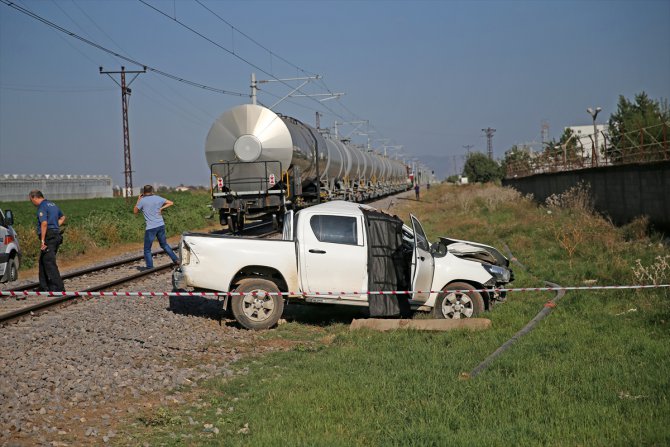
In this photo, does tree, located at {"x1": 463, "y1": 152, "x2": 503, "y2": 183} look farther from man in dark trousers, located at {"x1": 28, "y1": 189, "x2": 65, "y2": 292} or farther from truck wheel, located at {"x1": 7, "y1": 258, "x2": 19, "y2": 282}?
man in dark trousers, located at {"x1": 28, "y1": 189, "x2": 65, "y2": 292}

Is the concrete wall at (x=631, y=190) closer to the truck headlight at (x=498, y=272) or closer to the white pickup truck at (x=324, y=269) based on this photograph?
the truck headlight at (x=498, y=272)

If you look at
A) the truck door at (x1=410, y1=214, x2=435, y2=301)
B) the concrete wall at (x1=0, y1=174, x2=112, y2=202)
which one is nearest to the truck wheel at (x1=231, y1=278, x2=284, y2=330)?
the truck door at (x1=410, y1=214, x2=435, y2=301)

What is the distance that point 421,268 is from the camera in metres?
10.7

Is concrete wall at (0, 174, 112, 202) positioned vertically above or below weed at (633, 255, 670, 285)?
above

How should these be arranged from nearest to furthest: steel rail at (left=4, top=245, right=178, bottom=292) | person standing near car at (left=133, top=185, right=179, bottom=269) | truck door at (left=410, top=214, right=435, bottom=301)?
1. truck door at (left=410, top=214, right=435, bottom=301)
2. steel rail at (left=4, top=245, right=178, bottom=292)
3. person standing near car at (left=133, top=185, right=179, bottom=269)

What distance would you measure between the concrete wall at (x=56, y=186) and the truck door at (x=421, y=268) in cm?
6928

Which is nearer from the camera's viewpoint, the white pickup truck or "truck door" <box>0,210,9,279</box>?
the white pickup truck

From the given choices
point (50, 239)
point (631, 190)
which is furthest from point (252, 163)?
point (631, 190)

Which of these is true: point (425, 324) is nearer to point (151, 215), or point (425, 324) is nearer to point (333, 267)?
point (333, 267)

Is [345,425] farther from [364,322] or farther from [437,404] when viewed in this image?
[364,322]

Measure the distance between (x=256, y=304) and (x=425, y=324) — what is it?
2.48 m

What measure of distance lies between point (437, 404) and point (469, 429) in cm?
67

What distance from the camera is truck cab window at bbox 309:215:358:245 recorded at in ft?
35.7

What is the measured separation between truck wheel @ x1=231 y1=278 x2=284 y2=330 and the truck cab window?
→ 1019mm
